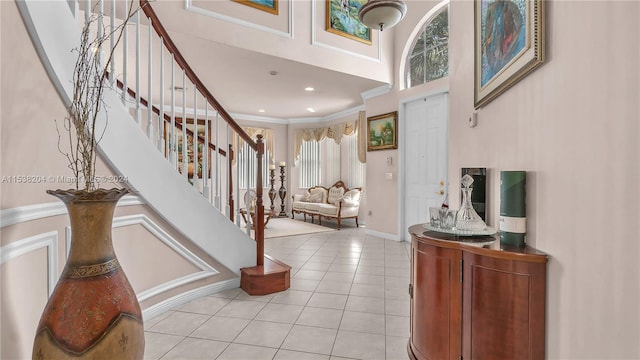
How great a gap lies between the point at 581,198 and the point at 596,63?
0.42 meters

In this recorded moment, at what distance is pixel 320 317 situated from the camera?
2459 mm

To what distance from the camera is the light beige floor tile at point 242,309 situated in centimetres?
249

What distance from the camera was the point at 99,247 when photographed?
128cm

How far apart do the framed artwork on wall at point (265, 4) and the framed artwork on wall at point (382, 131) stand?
8.35 ft

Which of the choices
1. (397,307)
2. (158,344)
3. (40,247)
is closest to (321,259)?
(397,307)

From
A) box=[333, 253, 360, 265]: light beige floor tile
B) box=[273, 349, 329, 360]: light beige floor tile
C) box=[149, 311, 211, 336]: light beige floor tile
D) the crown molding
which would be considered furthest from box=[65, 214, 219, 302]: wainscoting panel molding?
the crown molding

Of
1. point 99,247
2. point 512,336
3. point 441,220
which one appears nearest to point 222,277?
point 99,247

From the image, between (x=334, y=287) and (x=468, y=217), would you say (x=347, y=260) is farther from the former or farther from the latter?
(x=468, y=217)

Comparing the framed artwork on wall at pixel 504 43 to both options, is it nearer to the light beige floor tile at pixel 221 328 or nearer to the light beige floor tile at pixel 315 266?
the light beige floor tile at pixel 221 328

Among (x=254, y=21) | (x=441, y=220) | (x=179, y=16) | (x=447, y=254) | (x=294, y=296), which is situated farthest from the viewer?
(x=254, y=21)

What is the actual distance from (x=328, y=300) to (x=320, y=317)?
35 cm

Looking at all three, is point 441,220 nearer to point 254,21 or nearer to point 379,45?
point 254,21

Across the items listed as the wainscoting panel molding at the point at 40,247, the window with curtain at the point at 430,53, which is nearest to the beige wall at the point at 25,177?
the wainscoting panel molding at the point at 40,247

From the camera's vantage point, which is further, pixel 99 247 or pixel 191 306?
pixel 191 306
